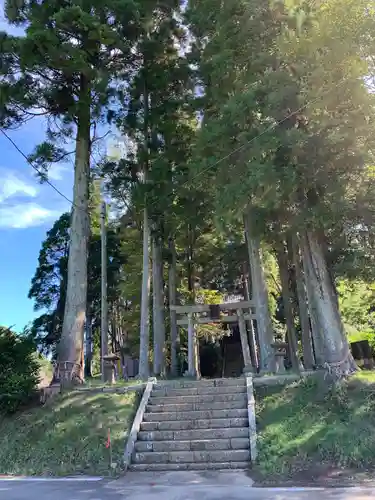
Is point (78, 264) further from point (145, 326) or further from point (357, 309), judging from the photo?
point (357, 309)

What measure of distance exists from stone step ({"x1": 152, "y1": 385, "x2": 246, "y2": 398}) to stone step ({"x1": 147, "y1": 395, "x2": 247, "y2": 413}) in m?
0.33

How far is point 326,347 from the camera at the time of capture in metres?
8.73

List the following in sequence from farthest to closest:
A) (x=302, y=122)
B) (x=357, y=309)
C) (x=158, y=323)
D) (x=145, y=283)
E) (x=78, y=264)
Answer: (x=357, y=309) < (x=158, y=323) < (x=145, y=283) < (x=78, y=264) < (x=302, y=122)

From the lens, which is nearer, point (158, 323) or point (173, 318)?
point (158, 323)

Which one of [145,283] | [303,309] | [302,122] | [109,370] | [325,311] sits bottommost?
[109,370]

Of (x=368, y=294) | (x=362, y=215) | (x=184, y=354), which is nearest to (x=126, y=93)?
(x=362, y=215)

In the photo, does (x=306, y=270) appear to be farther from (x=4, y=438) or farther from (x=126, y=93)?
(x=126, y=93)

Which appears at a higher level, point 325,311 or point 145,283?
point 145,283

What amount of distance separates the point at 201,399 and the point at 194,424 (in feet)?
2.61

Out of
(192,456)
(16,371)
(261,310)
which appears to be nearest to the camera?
(192,456)

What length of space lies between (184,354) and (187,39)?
14614mm

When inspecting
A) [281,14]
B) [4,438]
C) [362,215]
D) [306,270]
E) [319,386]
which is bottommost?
[4,438]

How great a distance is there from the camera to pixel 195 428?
766 cm

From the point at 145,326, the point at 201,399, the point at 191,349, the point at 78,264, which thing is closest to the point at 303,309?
the point at 191,349
